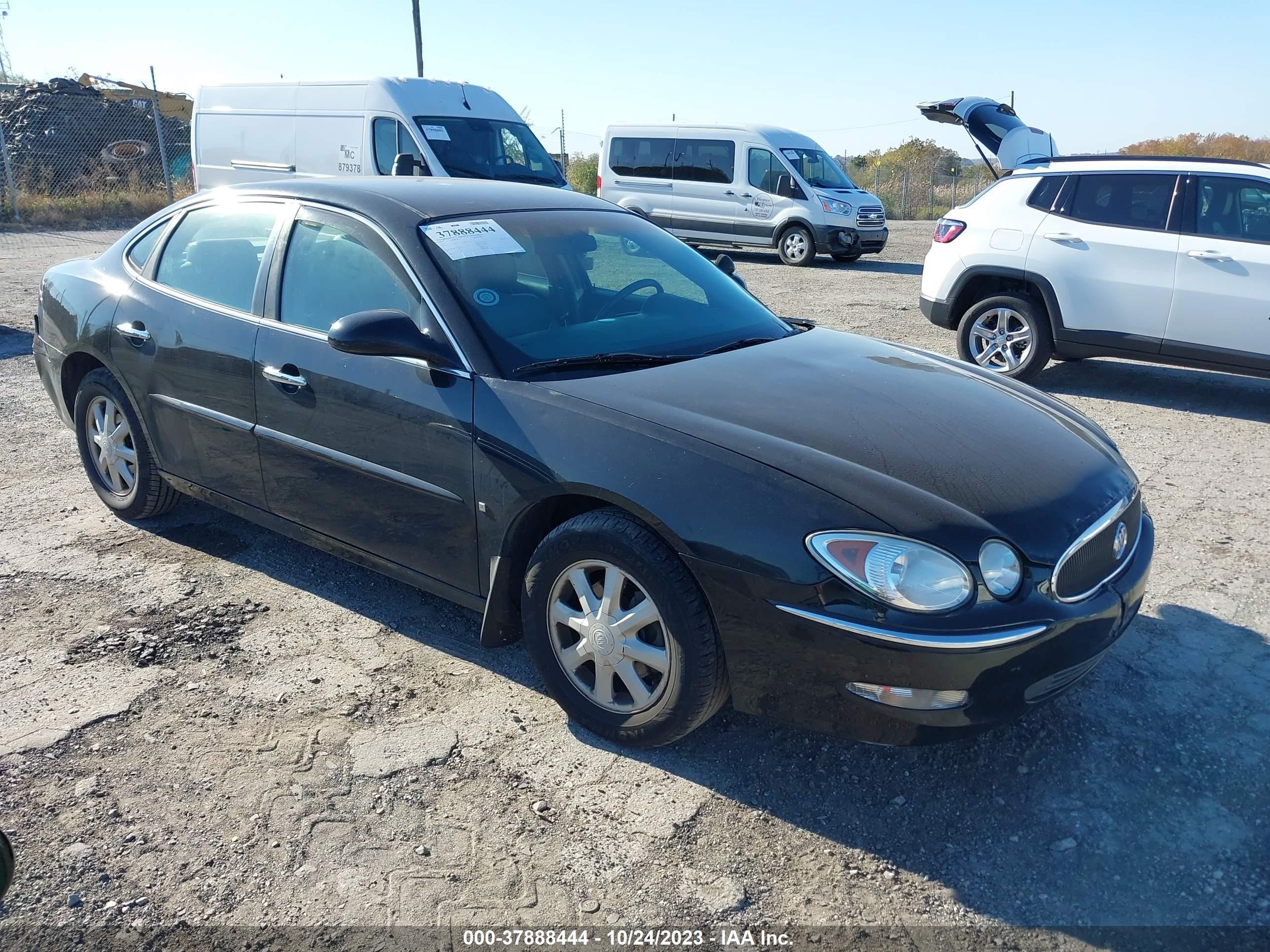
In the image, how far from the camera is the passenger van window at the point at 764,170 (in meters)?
16.6

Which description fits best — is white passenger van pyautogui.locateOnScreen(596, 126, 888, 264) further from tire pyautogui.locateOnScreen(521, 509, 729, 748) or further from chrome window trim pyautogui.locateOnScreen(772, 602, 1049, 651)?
chrome window trim pyautogui.locateOnScreen(772, 602, 1049, 651)

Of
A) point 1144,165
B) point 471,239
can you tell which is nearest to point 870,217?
point 1144,165

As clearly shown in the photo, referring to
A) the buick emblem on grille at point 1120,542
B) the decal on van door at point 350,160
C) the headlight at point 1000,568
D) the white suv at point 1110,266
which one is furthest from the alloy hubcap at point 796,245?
the headlight at point 1000,568

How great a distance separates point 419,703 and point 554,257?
66.5 inches

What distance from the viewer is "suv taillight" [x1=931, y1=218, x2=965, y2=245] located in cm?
820

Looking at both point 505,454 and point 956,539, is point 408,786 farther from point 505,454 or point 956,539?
point 956,539

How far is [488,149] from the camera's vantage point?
14.2 metres

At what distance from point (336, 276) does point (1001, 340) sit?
5.95 metres

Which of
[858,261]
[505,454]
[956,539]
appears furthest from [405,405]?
[858,261]

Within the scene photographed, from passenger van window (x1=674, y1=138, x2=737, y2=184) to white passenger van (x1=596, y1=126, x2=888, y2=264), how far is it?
0.04 feet

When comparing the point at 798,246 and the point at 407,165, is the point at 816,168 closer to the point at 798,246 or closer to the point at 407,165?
the point at 798,246

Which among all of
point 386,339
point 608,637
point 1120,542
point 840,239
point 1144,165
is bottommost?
point 608,637

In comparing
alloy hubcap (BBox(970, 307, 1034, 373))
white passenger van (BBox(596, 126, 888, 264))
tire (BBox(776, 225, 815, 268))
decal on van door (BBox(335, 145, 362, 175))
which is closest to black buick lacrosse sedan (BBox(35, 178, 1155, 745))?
alloy hubcap (BBox(970, 307, 1034, 373))

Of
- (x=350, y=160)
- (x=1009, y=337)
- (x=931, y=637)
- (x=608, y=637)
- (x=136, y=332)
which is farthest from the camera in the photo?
(x=350, y=160)
